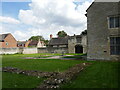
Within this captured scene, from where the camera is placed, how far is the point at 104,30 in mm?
15734

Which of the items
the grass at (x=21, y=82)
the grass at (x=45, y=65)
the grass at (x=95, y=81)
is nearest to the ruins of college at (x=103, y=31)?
the grass at (x=45, y=65)

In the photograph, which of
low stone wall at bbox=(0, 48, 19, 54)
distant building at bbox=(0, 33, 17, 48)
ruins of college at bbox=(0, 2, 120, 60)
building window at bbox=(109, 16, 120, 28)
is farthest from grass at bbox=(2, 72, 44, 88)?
distant building at bbox=(0, 33, 17, 48)

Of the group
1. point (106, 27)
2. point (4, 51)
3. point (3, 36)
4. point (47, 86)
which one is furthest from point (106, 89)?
point (3, 36)

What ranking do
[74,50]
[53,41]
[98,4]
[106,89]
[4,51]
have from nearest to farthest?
[106,89]
[98,4]
[74,50]
[4,51]
[53,41]

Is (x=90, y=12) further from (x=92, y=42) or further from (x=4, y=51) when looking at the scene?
(x=4, y=51)

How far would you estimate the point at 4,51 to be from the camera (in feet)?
146

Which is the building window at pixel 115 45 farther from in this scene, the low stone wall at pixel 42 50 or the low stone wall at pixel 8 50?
the low stone wall at pixel 8 50

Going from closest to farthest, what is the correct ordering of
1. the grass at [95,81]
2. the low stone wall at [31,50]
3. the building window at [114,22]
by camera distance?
1. the grass at [95,81]
2. the building window at [114,22]
3. the low stone wall at [31,50]

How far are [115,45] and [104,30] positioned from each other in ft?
8.54

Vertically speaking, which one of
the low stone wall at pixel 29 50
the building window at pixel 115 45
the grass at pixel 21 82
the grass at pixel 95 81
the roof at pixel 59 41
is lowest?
the grass at pixel 21 82

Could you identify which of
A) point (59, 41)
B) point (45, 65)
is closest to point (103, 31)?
point (45, 65)

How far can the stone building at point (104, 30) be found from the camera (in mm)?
15023

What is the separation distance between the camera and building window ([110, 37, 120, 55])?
1495 centimetres

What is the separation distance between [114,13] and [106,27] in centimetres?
212
